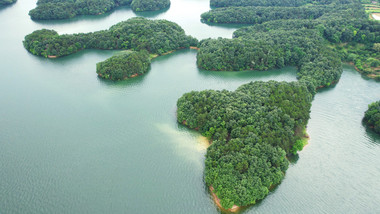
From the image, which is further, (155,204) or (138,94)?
(138,94)

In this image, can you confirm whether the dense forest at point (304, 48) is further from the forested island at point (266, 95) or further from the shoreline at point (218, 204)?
the shoreline at point (218, 204)

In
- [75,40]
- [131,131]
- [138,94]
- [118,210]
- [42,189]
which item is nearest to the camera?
[118,210]

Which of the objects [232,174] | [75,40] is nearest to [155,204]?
[232,174]

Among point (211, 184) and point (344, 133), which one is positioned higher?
point (211, 184)

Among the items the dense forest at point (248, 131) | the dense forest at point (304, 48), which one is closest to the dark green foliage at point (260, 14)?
the dense forest at point (304, 48)

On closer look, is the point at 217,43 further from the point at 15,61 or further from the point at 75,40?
the point at 15,61

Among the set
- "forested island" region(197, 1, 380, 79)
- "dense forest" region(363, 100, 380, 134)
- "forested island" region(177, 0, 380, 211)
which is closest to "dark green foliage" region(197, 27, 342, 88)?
"forested island" region(197, 1, 380, 79)

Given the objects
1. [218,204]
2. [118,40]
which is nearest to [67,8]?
[118,40]
